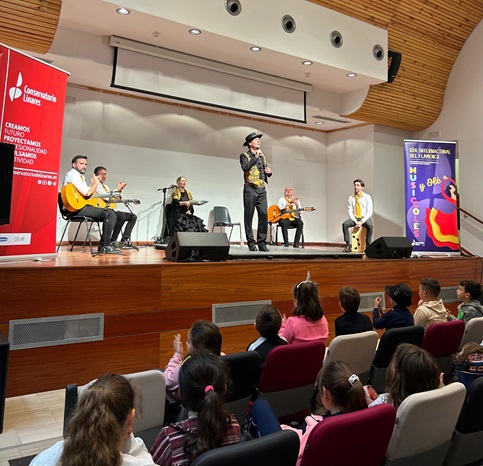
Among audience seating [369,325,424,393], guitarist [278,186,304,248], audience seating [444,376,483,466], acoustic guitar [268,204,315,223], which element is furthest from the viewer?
acoustic guitar [268,204,315,223]

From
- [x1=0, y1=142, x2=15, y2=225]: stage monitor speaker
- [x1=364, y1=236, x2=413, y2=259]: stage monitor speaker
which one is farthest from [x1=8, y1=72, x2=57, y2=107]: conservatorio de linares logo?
[x1=364, y1=236, x2=413, y2=259]: stage monitor speaker

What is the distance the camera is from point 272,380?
7.10 ft

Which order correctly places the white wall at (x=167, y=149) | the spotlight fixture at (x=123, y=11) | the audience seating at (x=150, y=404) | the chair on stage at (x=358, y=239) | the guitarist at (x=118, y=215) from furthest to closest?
the chair on stage at (x=358, y=239) < the white wall at (x=167, y=149) < the guitarist at (x=118, y=215) < the spotlight fixture at (x=123, y=11) < the audience seating at (x=150, y=404)

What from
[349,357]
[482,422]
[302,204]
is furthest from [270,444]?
[302,204]

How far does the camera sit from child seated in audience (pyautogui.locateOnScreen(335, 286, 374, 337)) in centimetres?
288

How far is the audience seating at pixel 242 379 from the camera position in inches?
75.7

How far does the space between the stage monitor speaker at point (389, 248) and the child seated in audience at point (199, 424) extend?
14.8ft

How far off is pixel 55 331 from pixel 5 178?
3.79 ft

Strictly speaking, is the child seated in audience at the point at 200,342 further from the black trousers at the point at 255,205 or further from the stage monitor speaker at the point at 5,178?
the black trousers at the point at 255,205

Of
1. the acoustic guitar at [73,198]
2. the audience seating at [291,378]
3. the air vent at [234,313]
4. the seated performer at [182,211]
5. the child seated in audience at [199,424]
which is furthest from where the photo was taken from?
the seated performer at [182,211]

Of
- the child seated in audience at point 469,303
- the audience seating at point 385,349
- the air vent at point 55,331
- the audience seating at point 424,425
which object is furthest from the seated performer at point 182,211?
the audience seating at point 424,425

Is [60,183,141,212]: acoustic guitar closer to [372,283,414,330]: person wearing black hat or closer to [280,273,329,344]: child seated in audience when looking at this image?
[280,273,329,344]: child seated in audience

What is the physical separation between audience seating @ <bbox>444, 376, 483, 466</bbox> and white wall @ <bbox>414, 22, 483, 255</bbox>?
7.24 meters

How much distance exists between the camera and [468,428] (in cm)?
176
